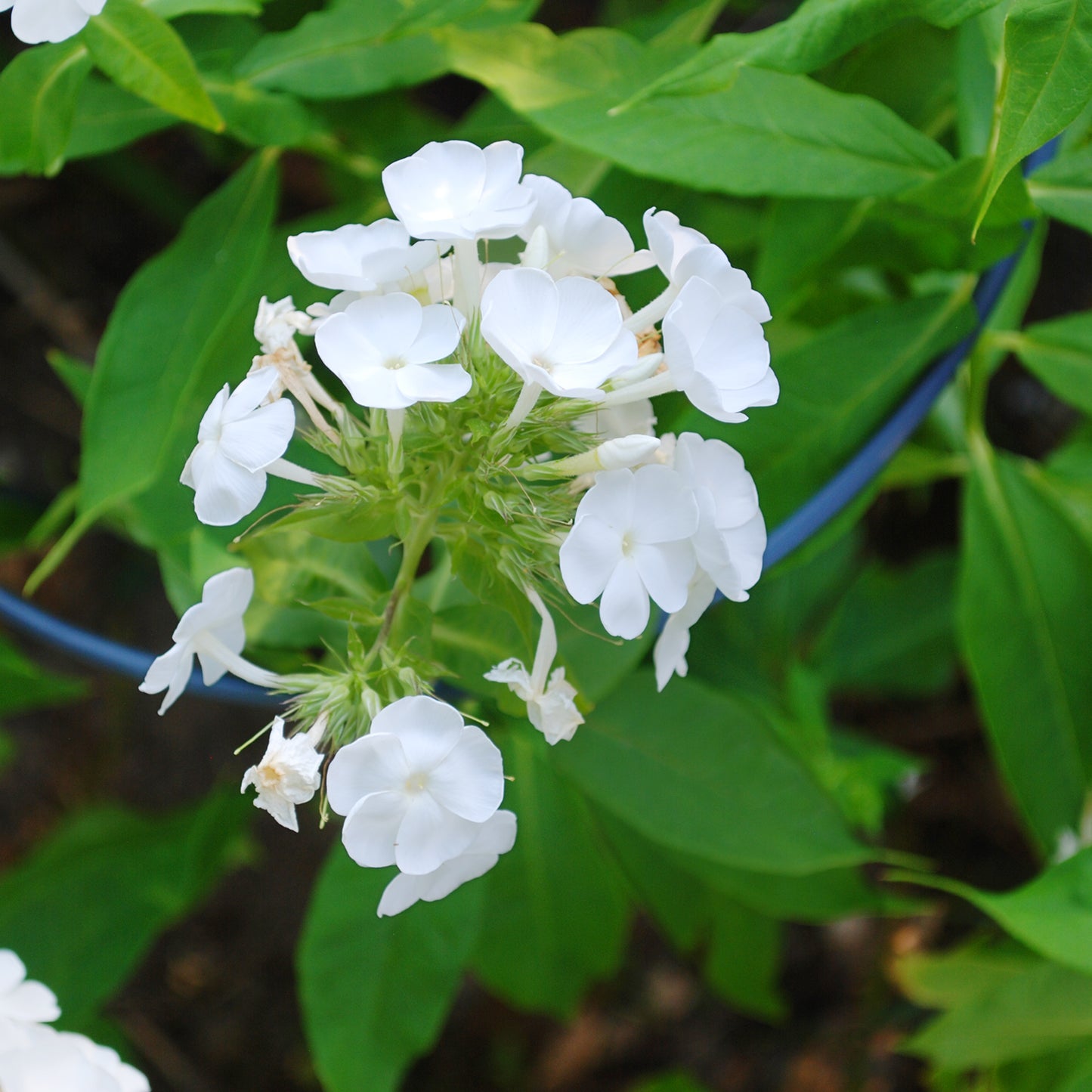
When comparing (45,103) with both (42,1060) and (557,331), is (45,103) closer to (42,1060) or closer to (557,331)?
(557,331)

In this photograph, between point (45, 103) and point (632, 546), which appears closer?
point (632, 546)

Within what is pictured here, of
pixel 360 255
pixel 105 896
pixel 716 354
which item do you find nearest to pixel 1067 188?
pixel 716 354

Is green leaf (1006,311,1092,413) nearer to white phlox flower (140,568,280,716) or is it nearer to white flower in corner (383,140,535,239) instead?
white flower in corner (383,140,535,239)

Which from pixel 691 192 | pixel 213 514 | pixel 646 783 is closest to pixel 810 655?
pixel 646 783

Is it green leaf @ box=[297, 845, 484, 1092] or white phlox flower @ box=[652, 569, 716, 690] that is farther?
green leaf @ box=[297, 845, 484, 1092]

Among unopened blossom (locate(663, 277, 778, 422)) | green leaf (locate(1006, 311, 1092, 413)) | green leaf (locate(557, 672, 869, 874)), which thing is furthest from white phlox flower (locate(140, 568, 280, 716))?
green leaf (locate(1006, 311, 1092, 413))

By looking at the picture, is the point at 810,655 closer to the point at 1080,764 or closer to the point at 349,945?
the point at 1080,764
